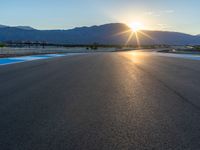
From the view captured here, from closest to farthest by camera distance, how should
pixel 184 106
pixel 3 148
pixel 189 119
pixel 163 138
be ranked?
pixel 3 148
pixel 163 138
pixel 189 119
pixel 184 106

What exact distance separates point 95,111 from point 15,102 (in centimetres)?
215

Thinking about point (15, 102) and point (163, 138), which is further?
point (15, 102)

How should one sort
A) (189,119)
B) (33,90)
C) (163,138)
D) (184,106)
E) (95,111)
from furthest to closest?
(33,90) → (184,106) → (95,111) → (189,119) → (163,138)

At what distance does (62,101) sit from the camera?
8188mm

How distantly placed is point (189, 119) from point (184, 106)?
134 cm

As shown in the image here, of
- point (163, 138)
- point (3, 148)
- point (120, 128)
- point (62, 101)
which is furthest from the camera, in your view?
point (62, 101)

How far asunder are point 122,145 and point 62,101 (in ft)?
12.3

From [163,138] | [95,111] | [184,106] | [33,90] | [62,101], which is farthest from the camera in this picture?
[33,90]

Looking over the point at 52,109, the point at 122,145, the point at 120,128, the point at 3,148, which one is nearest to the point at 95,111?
the point at 52,109

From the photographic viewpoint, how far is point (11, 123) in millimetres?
5852

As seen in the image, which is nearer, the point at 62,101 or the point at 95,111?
the point at 95,111

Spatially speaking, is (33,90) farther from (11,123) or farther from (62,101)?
(11,123)

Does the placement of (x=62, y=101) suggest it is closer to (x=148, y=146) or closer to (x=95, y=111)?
(x=95, y=111)

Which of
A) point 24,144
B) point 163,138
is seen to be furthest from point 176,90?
point 24,144
